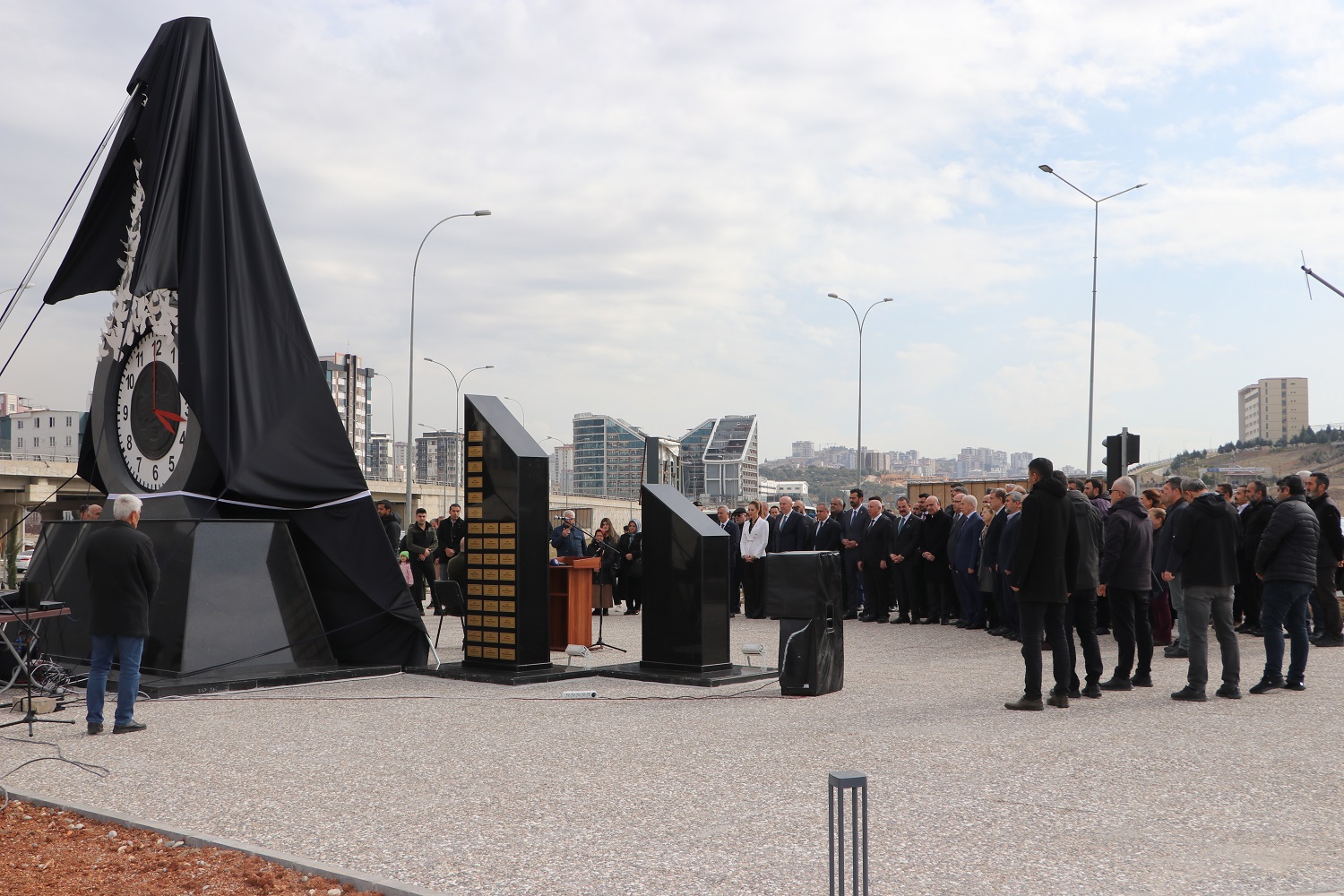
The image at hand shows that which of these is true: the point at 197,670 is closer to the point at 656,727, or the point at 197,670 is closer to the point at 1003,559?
the point at 656,727

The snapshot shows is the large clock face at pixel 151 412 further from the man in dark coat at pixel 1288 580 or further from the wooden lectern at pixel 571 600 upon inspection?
the man in dark coat at pixel 1288 580

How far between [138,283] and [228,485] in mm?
2426

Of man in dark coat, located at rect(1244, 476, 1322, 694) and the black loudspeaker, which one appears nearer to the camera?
man in dark coat, located at rect(1244, 476, 1322, 694)

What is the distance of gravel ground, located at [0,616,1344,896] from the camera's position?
4930 millimetres

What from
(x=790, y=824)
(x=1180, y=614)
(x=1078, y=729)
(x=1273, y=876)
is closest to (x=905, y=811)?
(x=790, y=824)

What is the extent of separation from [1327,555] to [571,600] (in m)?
8.75

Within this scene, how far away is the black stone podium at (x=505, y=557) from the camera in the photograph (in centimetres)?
1150

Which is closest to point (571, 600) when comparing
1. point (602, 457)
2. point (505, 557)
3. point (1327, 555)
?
point (505, 557)

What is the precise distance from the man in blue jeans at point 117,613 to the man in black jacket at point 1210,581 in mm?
8584

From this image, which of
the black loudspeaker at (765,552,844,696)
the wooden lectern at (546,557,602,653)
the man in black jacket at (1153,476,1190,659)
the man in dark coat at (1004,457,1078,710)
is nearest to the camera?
the man in dark coat at (1004,457,1078,710)

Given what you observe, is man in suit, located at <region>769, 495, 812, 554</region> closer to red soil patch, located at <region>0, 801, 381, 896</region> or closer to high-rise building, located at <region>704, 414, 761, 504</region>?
red soil patch, located at <region>0, 801, 381, 896</region>

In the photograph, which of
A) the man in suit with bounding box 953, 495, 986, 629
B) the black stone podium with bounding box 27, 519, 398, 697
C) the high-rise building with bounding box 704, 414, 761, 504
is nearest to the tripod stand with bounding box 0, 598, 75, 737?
the black stone podium with bounding box 27, 519, 398, 697

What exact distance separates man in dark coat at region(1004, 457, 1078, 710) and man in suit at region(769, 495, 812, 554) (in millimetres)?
9767

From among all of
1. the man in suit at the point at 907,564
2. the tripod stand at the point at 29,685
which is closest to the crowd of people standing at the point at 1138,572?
the man in suit at the point at 907,564
